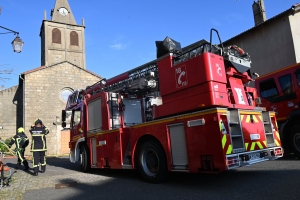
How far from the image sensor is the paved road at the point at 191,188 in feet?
15.8

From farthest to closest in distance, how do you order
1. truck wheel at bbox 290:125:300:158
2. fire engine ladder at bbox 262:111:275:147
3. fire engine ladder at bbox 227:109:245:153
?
truck wheel at bbox 290:125:300:158
fire engine ladder at bbox 262:111:275:147
fire engine ladder at bbox 227:109:245:153

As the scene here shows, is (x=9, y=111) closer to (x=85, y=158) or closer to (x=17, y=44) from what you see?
(x=17, y=44)

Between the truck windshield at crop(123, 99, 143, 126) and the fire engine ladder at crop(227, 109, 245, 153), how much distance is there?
12.9ft

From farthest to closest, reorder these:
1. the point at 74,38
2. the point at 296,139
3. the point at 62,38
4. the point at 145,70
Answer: the point at 74,38 → the point at 62,38 → the point at 296,139 → the point at 145,70

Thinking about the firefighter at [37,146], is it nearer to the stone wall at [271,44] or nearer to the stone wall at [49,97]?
the stone wall at [271,44]

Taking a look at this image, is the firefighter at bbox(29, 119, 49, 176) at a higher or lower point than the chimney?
lower

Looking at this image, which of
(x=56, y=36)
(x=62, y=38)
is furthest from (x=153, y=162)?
(x=62, y=38)

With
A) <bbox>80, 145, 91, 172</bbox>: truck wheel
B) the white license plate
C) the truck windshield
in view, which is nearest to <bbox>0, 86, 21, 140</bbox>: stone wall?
<bbox>80, 145, 91, 172</bbox>: truck wheel

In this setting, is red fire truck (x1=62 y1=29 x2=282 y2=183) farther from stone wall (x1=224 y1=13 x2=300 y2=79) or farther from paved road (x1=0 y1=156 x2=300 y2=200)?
stone wall (x1=224 y1=13 x2=300 y2=79)

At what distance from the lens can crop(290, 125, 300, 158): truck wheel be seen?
7909 millimetres

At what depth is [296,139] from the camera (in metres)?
7.96

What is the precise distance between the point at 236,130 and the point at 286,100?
13.6 ft

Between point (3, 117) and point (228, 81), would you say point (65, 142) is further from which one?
point (228, 81)

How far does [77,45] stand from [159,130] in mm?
41118
